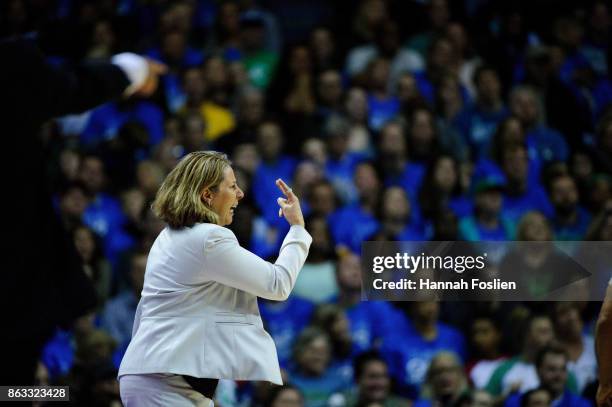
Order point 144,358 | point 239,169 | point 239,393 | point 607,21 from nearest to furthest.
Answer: point 144,358, point 239,393, point 239,169, point 607,21

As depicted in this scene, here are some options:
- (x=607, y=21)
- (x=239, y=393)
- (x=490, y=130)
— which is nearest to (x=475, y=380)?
(x=239, y=393)

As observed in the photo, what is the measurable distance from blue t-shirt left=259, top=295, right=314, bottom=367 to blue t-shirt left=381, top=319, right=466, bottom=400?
18.8 inches

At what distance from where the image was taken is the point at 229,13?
22.5 feet

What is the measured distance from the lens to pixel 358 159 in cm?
618

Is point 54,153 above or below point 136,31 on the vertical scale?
below

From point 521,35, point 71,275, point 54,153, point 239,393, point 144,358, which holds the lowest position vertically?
point 239,393

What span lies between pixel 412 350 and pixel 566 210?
136 cm

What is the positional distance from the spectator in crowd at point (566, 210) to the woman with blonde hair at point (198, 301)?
3.28m

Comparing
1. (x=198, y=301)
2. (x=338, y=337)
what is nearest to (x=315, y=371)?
(x=338, y=337)

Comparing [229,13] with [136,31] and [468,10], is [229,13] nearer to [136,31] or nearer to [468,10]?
[136,31]

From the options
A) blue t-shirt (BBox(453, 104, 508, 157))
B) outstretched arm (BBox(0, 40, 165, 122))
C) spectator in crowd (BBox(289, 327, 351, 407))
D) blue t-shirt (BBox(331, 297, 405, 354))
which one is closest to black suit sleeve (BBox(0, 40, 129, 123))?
outstretched arm (BBox(0, 40, 165, 122))

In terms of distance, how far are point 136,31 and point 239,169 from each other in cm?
153

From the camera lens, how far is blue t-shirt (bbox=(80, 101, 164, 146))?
641cm

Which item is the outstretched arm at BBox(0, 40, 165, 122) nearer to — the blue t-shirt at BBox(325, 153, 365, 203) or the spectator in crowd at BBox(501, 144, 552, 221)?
the blue t-shirt at BBox(325, 153, 365, 203)
